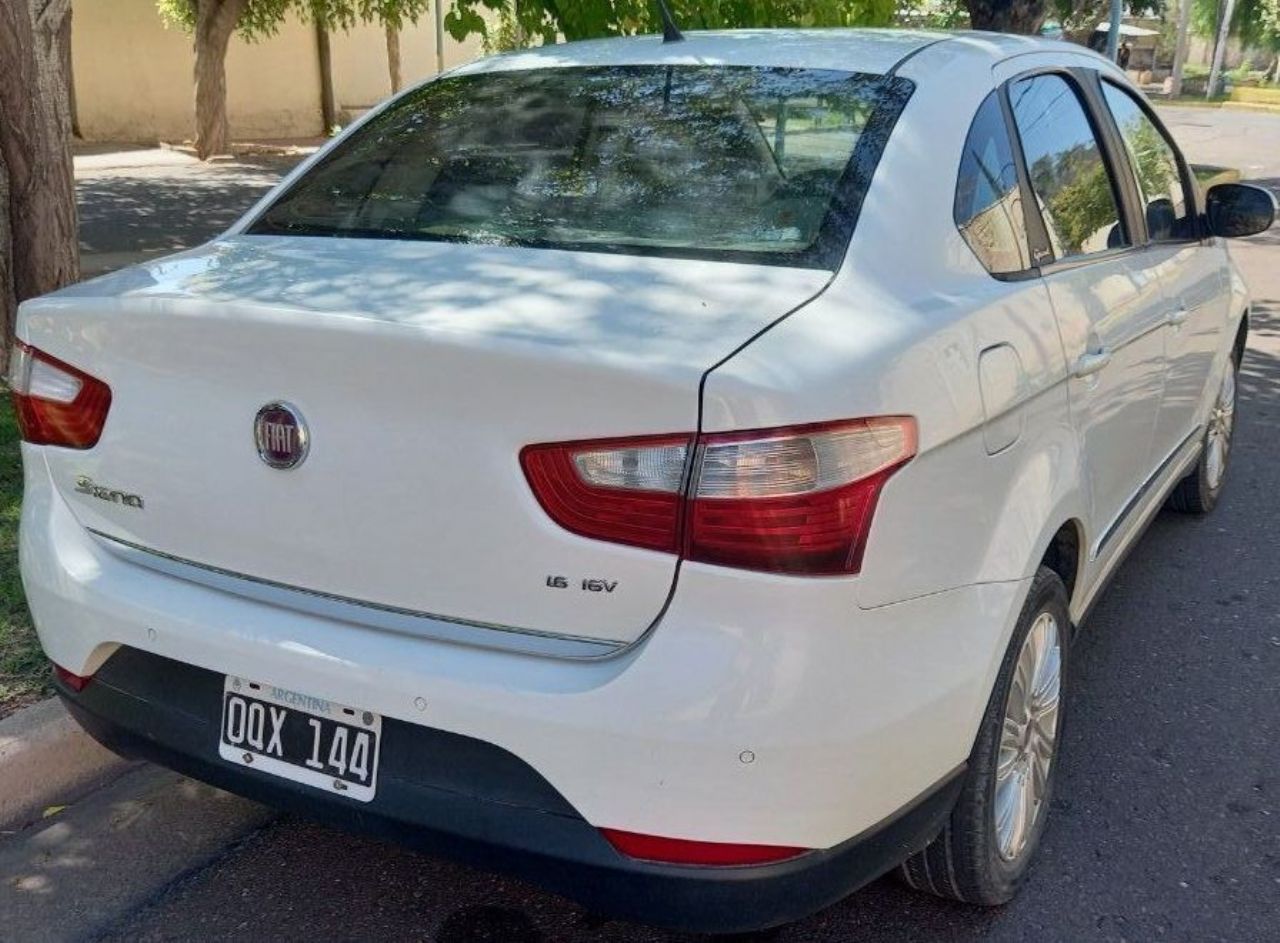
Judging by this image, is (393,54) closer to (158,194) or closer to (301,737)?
(158,194)

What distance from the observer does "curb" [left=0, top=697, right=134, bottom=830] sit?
308 centimetres

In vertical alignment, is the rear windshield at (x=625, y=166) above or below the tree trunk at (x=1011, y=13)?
below

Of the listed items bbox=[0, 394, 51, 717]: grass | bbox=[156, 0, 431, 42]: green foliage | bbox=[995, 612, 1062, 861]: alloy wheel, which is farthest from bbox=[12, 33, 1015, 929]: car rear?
bbox=[156, 0, 431, 42]: green foliage

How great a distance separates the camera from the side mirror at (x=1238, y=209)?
13.4 ft

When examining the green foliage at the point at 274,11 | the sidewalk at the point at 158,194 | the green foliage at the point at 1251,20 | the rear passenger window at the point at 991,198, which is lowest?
the sidewalk at the point at 158,194

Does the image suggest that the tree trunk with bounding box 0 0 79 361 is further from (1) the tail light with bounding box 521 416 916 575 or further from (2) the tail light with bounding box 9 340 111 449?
(1) the tail light with bounding box 521 416 916 575

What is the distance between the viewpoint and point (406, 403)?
2.10 m

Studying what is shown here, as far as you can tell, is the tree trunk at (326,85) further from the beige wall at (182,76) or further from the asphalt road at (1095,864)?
A: the asphalt road at (1095,864)

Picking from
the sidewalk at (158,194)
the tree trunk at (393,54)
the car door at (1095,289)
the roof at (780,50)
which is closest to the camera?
the car door at (1095,289)

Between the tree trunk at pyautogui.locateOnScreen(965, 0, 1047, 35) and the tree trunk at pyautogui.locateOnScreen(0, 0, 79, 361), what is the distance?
633 cm

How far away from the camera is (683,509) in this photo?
1.96 meters

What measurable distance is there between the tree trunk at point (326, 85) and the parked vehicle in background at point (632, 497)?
23409mm

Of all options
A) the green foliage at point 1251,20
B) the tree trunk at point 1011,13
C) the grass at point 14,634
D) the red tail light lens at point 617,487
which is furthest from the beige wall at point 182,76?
the green foliage at point 1251,20

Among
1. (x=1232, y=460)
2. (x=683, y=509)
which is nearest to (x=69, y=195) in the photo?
(x=683, y=509)
